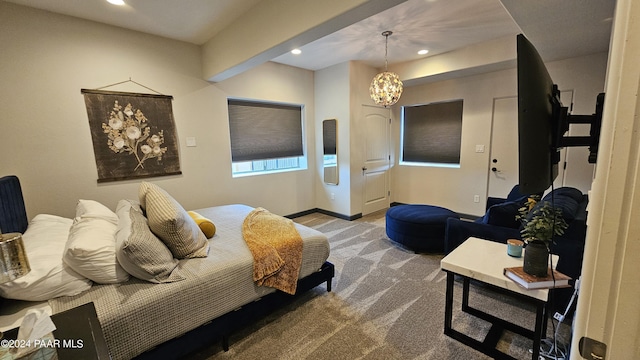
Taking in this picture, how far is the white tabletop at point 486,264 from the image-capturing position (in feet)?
4.71

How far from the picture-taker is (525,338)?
1800mm

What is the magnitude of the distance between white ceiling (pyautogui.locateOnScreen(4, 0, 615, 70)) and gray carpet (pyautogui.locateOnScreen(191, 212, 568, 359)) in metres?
2.32

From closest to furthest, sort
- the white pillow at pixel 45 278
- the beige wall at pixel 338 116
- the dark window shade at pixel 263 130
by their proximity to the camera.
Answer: the white pillow at pixel 45 278, the dark window shade at pixel 263 130, the beige wall at pixel 338 116

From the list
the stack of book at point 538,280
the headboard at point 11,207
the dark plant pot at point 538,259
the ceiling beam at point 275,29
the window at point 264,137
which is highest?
the ceiling beam at point 275,29

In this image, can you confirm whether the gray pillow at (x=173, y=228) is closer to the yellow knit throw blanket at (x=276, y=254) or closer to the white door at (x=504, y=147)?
the yellow knit throw blanket at (x=276, y=254)

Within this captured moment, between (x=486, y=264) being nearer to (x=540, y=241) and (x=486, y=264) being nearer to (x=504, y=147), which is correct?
(x=540, y=241)

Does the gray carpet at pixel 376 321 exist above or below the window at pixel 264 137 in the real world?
below

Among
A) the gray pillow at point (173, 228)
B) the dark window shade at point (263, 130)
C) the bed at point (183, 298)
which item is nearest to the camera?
the bed at point (183, 298)

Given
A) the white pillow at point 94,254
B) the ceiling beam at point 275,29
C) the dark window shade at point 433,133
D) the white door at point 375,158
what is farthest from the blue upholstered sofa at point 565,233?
the white pillow at point 94,254

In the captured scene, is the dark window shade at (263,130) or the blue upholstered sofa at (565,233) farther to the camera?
the dark window shade at (263,130)

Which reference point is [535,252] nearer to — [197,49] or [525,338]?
[525,338]

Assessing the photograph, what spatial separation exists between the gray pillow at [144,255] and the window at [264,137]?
7.75 ft

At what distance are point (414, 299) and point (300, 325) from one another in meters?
1.05

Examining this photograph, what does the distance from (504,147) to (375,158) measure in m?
2.02
